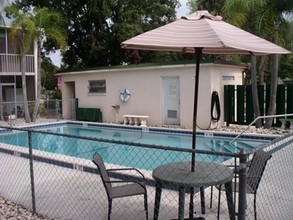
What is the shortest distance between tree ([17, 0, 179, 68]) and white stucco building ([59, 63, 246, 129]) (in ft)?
16.3

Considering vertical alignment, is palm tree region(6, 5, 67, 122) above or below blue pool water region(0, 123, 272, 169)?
above

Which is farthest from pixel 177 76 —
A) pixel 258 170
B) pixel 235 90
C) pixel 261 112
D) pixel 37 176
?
pixel 258 170

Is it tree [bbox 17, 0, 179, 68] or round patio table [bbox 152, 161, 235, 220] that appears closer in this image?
round patio table [bbox 152, 161, 235, 220]

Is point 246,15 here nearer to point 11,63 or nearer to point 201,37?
point 201,37

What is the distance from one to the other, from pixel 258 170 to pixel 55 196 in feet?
11.2

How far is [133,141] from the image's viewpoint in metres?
13.4

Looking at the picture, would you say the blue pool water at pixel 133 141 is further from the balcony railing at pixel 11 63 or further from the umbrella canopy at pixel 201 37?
the umbrella canopy at pixel 201 37

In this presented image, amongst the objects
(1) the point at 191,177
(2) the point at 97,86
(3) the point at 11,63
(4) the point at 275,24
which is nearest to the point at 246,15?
(4) the point at 275,24

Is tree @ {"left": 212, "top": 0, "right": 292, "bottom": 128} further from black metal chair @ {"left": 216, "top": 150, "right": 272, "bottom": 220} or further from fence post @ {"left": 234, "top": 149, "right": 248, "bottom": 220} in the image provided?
fence post @ {"left": 234, "top": 149, "right": 248, "bottom": 220}

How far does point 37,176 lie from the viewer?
7258 mm

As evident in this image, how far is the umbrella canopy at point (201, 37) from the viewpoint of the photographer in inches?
136

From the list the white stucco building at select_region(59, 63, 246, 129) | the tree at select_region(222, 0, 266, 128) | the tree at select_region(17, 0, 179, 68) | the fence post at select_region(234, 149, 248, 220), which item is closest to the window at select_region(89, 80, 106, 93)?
the white stucco building at select_region(59, 63, 246, 129)

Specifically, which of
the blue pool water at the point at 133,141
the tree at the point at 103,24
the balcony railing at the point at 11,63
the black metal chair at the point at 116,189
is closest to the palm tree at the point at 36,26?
the balcony railing at the point at 11,63

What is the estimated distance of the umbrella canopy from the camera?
3447 millimetres
